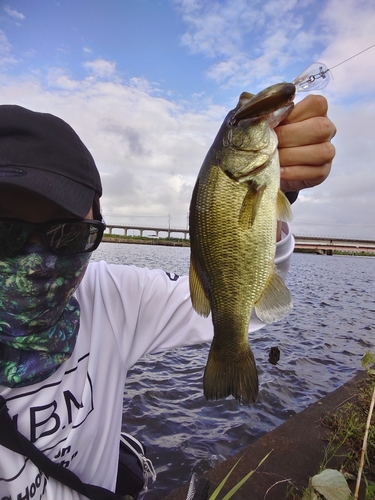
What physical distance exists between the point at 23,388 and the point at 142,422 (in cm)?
436

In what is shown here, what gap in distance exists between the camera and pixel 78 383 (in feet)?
7.01

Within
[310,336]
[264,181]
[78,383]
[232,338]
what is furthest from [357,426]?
[310,336]

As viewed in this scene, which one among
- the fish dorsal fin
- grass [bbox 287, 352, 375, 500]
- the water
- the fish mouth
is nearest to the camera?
the fish mouth

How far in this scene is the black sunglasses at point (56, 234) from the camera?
5.96 ft

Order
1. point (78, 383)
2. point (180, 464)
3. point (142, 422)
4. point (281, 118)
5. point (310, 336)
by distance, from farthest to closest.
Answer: point (310, 336) < point (142, 422) < point (180, 464) < point (78, 383) < point (281, 118)

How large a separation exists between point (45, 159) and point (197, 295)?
1132 millimetres

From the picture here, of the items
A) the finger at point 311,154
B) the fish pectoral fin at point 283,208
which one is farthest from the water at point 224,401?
the finger at point 311,154

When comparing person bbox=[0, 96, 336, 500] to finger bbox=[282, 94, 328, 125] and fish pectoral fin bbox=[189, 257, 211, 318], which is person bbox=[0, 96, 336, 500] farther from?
fish pectoral fin bbox=[189, 257, 211, 318]

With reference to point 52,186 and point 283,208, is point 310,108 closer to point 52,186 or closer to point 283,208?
point 283,208

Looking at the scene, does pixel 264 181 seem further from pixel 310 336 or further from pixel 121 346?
pixel 310 336

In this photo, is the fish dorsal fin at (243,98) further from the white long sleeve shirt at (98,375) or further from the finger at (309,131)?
the white long sleeve shirt at (98,375)

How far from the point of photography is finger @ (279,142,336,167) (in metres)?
1.57

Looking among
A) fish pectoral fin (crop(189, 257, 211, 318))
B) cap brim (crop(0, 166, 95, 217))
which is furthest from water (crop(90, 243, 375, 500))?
cap brim (crop(0, 166, 95, 217))

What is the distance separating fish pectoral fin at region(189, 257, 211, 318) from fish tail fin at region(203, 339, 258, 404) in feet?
0.68
